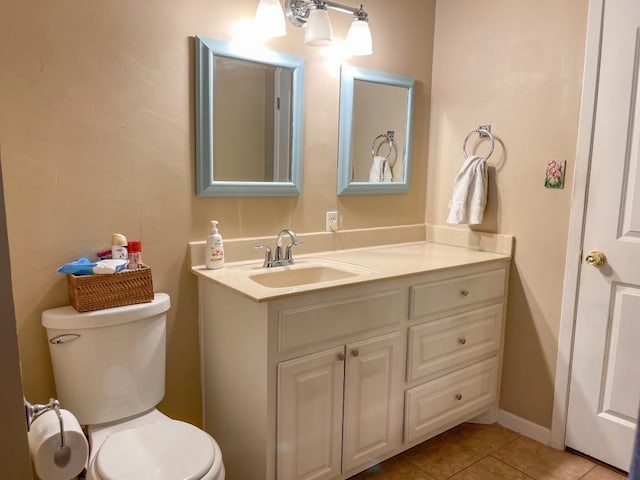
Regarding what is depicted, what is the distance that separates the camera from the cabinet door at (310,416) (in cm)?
163

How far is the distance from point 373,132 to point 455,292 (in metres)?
0.89

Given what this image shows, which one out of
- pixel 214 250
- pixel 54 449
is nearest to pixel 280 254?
pixel 214 250

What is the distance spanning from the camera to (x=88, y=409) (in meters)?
1.58

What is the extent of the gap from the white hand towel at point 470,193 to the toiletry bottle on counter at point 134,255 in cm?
149

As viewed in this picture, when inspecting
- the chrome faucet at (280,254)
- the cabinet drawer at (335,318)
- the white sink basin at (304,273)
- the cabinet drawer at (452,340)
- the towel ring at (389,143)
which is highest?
the towel ring at (389,143)

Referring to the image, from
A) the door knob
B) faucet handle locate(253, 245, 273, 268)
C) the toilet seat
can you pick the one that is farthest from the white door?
the toilet seat

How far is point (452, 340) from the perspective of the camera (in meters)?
2.14

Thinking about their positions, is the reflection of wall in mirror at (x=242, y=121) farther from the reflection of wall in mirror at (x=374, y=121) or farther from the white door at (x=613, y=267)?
the white door at (x=613, y=267)

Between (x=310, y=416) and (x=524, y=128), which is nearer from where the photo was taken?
(x=310, y=416)

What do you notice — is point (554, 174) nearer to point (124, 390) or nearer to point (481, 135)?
point (481, 135)

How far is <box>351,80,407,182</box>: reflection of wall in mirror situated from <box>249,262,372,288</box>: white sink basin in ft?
1.73

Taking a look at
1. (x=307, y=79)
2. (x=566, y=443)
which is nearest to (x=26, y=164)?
(x=307, y=79)

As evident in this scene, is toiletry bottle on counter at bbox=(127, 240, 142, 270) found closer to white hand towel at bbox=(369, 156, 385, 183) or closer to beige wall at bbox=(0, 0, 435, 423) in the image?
beige wall at bbox=(0, 0, 435, 423)

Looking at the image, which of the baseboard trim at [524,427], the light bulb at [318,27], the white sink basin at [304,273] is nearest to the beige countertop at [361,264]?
the white sink basin at [304,273]
